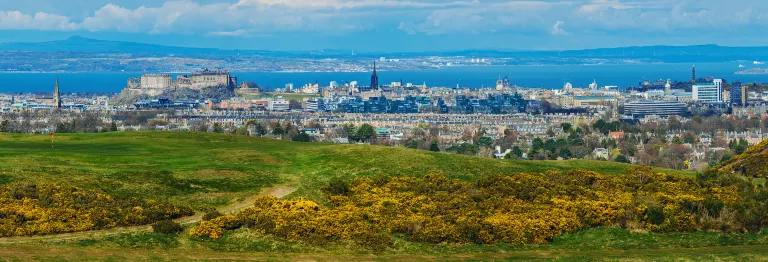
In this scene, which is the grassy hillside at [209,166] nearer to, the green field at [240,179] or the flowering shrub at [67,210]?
the green field at [240,179]

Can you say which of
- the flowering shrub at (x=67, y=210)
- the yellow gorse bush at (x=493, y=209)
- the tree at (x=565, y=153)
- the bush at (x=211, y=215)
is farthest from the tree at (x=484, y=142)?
the bush at (x=211, y=215)

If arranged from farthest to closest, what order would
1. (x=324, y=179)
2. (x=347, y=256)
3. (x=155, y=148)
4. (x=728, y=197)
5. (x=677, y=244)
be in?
(x=155, y=148), (x=324, y=179), (x=728, y=197), (x=677, y=244), (x=347, y=256)

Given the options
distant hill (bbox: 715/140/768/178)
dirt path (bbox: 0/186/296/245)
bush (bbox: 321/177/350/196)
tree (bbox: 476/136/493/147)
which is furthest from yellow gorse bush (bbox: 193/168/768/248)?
tree (bbox: 476/136/493/147)

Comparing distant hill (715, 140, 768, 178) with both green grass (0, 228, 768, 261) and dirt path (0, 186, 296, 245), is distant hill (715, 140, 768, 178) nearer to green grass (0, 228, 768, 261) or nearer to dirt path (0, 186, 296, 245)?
green grass (0, 228, 768, 261)

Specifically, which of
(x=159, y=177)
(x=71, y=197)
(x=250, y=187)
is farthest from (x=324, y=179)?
(x=71, y=197)

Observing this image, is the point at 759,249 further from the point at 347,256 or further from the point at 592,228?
the point at 347,256

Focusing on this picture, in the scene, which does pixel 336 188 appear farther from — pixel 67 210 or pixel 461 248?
pixel 67 210
